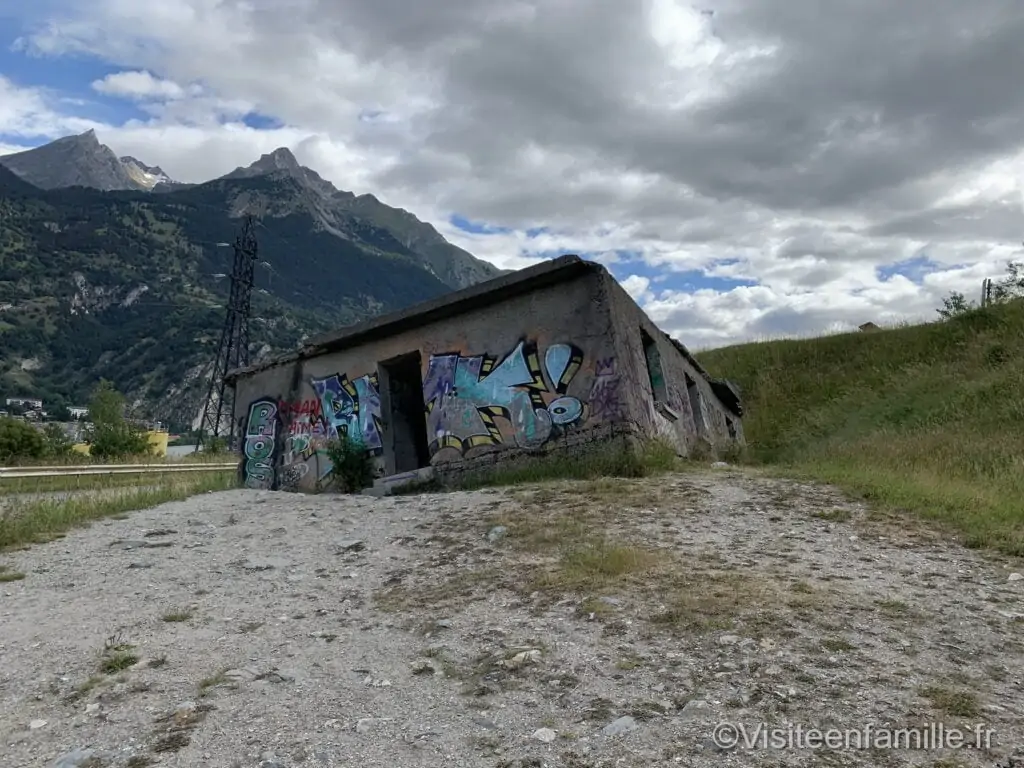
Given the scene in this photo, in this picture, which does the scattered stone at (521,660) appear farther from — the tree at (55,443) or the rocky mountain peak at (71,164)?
the rocky mountain peak at (71,164)

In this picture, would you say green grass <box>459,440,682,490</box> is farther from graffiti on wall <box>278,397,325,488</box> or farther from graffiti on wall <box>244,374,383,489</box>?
graffiti on wall <box>278,397,325,488</box>

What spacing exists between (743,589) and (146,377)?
256 feet

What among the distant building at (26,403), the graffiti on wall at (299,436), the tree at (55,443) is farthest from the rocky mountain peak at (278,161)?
the graffiti on wall at (299,436)

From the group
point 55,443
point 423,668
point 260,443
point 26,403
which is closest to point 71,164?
point 26,403

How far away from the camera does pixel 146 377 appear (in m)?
72.4

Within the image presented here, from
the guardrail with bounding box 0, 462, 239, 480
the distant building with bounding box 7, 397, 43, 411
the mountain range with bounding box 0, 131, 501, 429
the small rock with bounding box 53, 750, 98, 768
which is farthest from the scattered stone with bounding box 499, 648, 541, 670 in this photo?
the distant building with bounding box 7, 397, 43, 411

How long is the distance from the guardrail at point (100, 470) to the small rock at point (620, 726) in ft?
43.9

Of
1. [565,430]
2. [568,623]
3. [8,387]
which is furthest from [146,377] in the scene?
[568,623]

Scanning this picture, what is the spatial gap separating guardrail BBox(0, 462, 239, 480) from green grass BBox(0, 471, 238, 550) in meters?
4.35

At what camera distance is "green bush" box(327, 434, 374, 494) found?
37.1 ft

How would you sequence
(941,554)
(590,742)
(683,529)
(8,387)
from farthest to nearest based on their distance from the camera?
(8,387) → (683,529) → (941,554) → (590,742)

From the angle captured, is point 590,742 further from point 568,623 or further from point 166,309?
point 166,309

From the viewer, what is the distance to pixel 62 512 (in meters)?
8.64

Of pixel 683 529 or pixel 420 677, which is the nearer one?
pixel 420 677
